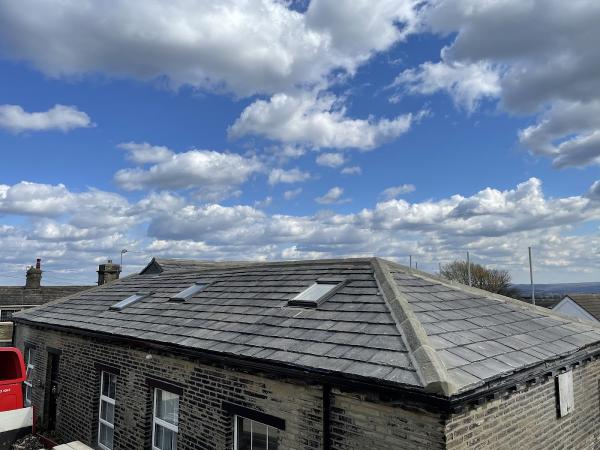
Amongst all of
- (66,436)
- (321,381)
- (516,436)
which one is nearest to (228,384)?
(321,381)

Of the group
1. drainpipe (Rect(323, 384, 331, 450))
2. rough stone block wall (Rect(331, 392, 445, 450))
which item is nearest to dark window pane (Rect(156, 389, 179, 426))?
drainpipe (Rect(323, 384, 331, 450))

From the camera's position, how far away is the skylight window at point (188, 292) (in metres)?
12.3

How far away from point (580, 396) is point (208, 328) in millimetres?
7364

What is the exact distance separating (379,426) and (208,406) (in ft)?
12.5

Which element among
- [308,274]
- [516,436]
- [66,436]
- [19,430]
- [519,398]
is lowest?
[66,436]

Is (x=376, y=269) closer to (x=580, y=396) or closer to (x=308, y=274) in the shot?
(x=308, y=274)

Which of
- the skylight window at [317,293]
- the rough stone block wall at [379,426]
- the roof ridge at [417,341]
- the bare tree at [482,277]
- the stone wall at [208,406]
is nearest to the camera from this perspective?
the roof ridge at [417,341]

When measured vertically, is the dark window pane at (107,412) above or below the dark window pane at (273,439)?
below

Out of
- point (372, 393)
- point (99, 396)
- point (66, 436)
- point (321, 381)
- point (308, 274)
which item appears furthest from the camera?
point (66, 436)

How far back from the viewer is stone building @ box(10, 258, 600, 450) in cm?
561

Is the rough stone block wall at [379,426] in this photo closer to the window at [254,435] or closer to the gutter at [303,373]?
the gutter at [303,373]

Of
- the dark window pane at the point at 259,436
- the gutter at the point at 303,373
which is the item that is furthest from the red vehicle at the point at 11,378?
the dark window pane at the point at 259,436

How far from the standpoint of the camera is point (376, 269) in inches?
366

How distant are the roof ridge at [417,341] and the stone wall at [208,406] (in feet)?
1.67
